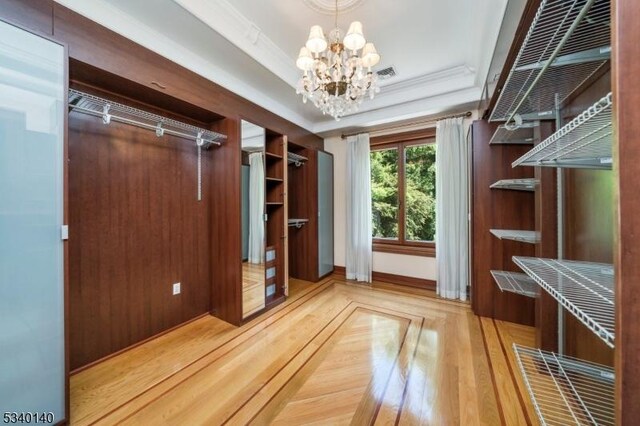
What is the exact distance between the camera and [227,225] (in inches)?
99.7

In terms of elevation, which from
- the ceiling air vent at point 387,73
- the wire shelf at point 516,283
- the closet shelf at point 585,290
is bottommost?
the wire shelf at point 516,283

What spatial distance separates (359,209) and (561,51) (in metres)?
2.84

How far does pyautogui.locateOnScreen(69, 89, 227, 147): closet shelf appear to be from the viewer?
1.69m

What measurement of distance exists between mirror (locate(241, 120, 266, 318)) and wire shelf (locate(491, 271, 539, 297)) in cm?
233

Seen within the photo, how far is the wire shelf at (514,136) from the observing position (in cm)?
215

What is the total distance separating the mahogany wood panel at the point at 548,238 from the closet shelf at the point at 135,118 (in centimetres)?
267

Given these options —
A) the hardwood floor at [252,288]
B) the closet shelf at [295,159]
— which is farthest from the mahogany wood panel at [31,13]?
the closet shelf at [295,159]

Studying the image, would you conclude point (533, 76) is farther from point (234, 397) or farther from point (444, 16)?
point (234, 397)

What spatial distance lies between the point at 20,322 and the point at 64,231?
0.47 metres

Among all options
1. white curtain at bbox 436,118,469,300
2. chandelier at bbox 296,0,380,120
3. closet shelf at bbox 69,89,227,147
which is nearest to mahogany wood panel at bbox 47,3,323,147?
closet shelf at bbox 69,89,227,147

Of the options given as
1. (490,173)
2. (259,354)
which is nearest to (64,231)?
(259,354)

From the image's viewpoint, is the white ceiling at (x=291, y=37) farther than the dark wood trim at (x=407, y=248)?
No

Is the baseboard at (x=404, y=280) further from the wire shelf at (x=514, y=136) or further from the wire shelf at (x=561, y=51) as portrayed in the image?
the wire shelf at (x=561, y=51)

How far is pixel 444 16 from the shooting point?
2.05 m
